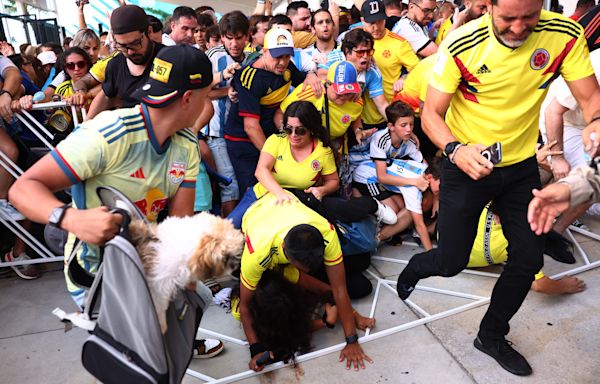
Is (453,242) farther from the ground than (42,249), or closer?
farther from the ground

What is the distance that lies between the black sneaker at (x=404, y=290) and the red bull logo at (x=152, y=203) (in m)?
1.77

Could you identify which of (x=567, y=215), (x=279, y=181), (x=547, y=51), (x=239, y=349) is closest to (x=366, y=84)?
(x=279, y=181)

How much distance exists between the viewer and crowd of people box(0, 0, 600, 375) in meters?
1.74

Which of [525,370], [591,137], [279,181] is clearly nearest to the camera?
[591,137]

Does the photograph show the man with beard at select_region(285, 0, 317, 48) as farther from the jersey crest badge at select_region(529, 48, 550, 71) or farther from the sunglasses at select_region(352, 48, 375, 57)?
the jersey crest badge at select_region(529, 48, 550, 71)

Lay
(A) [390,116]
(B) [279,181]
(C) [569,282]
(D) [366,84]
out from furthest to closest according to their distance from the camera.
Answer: (D) [366,84] < (A) [390,116] < (B) [279,181] < (C) [569,282]

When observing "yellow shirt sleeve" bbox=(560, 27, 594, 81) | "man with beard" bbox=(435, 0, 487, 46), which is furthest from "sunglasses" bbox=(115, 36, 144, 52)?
"man with beard" bbox=(435, 0, 487, 46)

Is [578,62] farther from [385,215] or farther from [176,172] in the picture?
[385,215]

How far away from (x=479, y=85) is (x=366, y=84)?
235cm

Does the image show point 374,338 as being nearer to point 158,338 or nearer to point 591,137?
point 591,137

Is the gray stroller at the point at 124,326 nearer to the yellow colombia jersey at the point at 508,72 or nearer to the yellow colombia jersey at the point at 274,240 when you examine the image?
the yellow colombia jersey at the point at 274,240

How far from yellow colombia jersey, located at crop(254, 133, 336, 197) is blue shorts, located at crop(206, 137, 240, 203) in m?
0.50

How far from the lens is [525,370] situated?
2.51 meters

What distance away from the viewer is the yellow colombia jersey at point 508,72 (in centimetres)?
216
